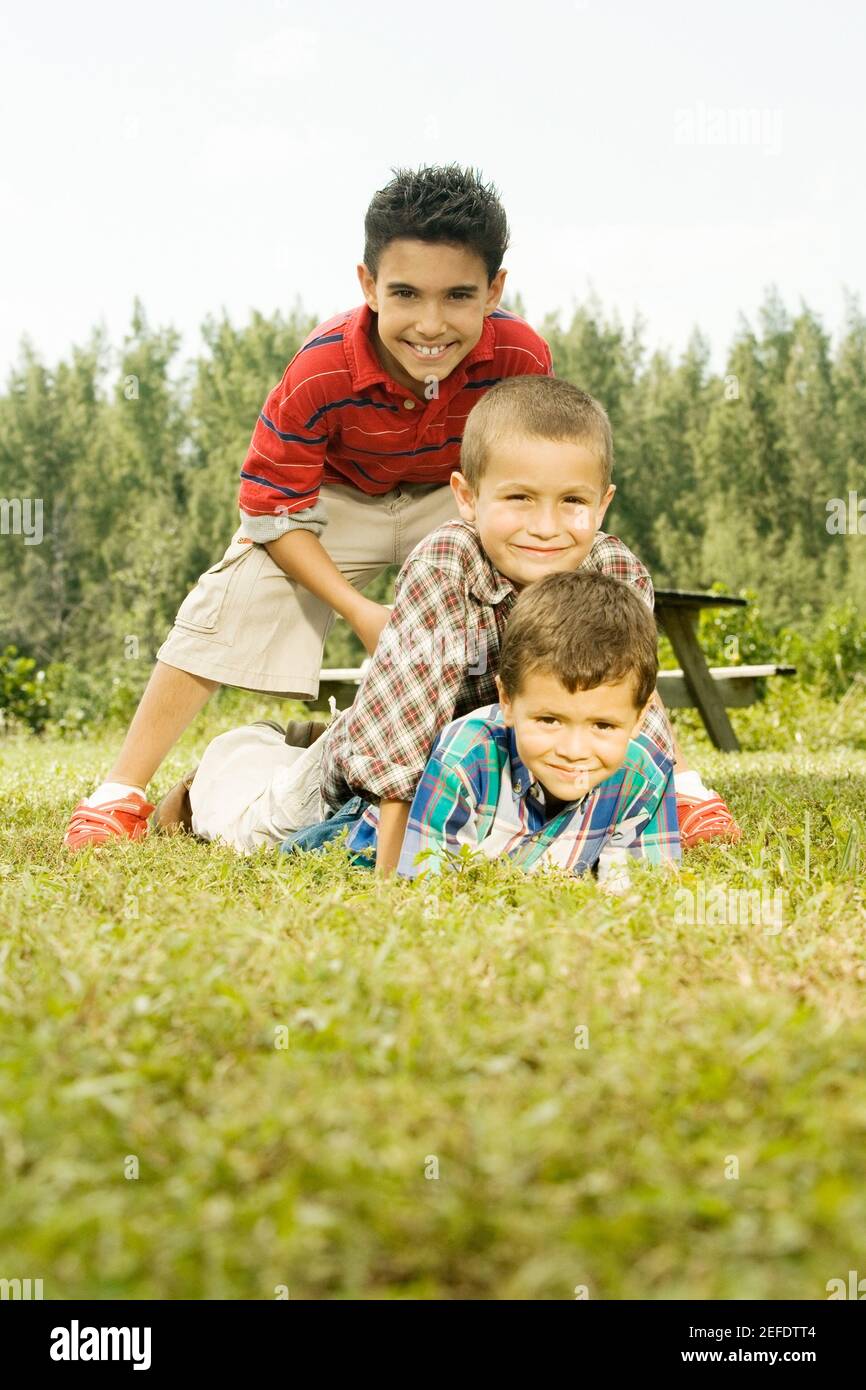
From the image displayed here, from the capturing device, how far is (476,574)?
10.1 feet

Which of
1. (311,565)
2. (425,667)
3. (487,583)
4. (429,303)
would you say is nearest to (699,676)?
(311,565)

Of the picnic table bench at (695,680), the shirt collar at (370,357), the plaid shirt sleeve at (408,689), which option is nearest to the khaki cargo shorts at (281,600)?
the shirt collar at (370,357)

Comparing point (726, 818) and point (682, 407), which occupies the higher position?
point (682, 407)

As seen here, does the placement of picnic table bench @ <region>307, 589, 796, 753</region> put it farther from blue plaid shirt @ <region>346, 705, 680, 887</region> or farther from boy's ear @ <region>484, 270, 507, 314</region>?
blue plaid shirt @ <region>346, 705, 680, 887</region>

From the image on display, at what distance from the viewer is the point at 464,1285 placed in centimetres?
113

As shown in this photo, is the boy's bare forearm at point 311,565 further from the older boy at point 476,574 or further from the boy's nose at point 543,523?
the boy's nose at point 543,523

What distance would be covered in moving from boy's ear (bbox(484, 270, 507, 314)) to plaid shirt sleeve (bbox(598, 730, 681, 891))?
4.54 ft

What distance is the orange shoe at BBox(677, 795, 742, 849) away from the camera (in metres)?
3.16

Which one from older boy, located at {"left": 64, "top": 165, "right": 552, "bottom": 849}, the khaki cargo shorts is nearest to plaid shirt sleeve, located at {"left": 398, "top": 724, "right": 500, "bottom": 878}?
older boy, located at {"left": 64, "top": 165, "right": 552, "bottom": 849}

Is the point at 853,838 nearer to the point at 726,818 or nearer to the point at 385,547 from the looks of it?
the point at 726,818

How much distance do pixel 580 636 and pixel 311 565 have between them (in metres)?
1.23

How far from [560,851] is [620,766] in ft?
0.75

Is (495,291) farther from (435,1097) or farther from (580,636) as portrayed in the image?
(435,1097)
